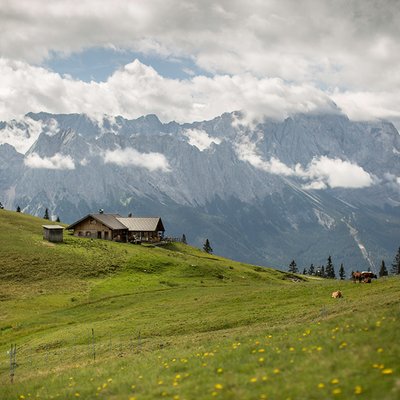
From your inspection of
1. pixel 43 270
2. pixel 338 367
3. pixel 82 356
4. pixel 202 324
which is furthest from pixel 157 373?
pixel 43 270

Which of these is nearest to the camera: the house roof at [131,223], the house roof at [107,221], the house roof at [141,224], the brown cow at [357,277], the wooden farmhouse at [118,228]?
the brown cow at [357,277]

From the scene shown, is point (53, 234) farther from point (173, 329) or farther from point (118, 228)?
point (173, 329)

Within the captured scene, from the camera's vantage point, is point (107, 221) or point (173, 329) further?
point (107, 221)

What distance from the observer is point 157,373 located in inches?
950

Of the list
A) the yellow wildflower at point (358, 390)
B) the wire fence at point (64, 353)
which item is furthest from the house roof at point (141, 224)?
the yellow wildflower at point (358, 390)

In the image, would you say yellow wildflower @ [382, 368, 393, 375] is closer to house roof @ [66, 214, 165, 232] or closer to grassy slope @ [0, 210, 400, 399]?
grassy slope @ [0, 210, 400, 399]

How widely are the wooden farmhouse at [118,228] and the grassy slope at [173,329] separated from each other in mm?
20112

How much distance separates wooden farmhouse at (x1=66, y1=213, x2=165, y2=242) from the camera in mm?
138875

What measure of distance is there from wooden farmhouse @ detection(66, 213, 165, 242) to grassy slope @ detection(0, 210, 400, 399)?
2011cm

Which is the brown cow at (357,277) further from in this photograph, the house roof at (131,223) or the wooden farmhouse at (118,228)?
the house roof at (131,223)

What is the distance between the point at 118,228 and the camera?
14038 cm

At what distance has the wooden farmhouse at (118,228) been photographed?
456 ft

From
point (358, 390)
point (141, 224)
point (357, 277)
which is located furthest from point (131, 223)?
point (358, 390)

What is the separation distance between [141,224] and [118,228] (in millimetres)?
12597
